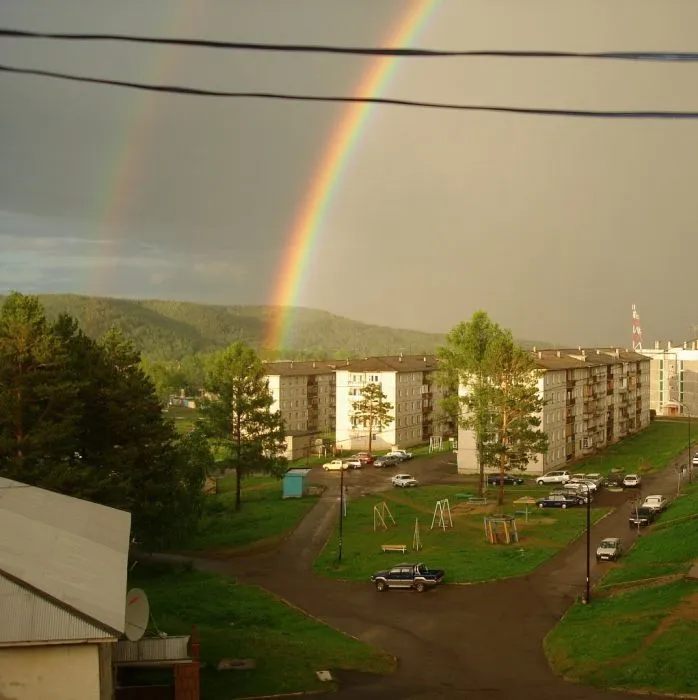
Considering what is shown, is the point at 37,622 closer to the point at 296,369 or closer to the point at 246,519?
the point at 246,519

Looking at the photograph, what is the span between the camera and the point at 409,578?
77.6 ft

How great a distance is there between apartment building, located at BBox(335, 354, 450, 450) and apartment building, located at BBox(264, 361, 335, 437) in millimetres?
6852

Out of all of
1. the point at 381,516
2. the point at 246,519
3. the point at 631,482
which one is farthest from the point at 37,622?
the point at 631,482

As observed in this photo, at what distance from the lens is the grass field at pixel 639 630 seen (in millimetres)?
14648

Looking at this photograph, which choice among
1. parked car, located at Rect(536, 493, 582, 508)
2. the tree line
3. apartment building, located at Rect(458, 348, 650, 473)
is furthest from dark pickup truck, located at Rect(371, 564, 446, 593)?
apartment building, located at Rect(458, 348, 650, 473)

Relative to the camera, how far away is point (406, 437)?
63.8 m

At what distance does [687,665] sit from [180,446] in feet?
67.3

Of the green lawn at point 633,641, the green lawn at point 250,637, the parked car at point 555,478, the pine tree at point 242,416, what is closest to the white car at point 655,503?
the parked car at point 555,478

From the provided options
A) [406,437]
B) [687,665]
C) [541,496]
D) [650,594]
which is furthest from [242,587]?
[406,437]

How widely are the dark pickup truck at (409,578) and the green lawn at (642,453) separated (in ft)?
81.9

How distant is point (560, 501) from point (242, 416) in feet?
48.9

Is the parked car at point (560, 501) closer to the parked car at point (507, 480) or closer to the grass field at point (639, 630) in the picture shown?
the parked car at point (507, 480)

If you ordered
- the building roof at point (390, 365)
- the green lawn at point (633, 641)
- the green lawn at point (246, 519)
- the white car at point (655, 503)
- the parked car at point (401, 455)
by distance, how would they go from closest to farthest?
the green lawn at point (633, 641) < the green lawn at point (246, 519) < the white car at point (655, 503) < the parked car at point (401, 455) < the building roof at point (390, 365)

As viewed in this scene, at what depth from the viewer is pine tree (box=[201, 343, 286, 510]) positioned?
3875cm
